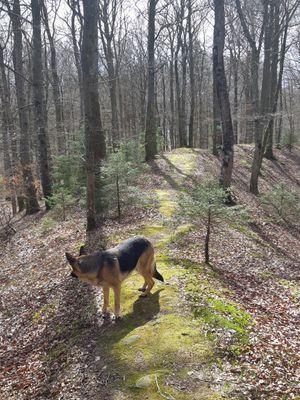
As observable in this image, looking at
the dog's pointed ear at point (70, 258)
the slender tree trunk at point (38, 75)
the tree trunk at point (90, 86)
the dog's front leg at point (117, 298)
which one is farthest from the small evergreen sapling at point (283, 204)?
the dog's pointed ear at point (70, 258)

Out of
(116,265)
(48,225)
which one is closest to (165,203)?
(48,225)

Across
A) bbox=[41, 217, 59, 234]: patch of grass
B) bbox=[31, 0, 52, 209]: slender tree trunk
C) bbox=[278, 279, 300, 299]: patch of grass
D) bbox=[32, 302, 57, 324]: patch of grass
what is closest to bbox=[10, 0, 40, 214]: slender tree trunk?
bbox=[31, 0, 52, 209]: slender tree trunk

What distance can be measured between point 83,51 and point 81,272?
8.04 metres

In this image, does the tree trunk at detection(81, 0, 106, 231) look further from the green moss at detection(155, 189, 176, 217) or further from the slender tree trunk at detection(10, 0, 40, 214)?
the slender tree trunk at detection(10, 0, 40, 214)

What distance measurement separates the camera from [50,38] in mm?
25406

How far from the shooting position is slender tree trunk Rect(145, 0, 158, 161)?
20891mm

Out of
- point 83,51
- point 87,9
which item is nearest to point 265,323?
point 83,51

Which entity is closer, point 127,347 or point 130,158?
point 127,347

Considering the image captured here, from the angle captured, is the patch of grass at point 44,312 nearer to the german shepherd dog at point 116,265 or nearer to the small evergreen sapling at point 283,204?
the german shepherd dog at point 116,265

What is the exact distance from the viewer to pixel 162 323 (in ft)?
22.1

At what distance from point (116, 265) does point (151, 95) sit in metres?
15.9

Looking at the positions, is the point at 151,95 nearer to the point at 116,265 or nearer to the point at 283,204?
the point at 283,204

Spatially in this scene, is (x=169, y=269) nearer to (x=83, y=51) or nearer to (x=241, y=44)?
(x=83, y=51)

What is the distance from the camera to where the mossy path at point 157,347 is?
17.6 ft
